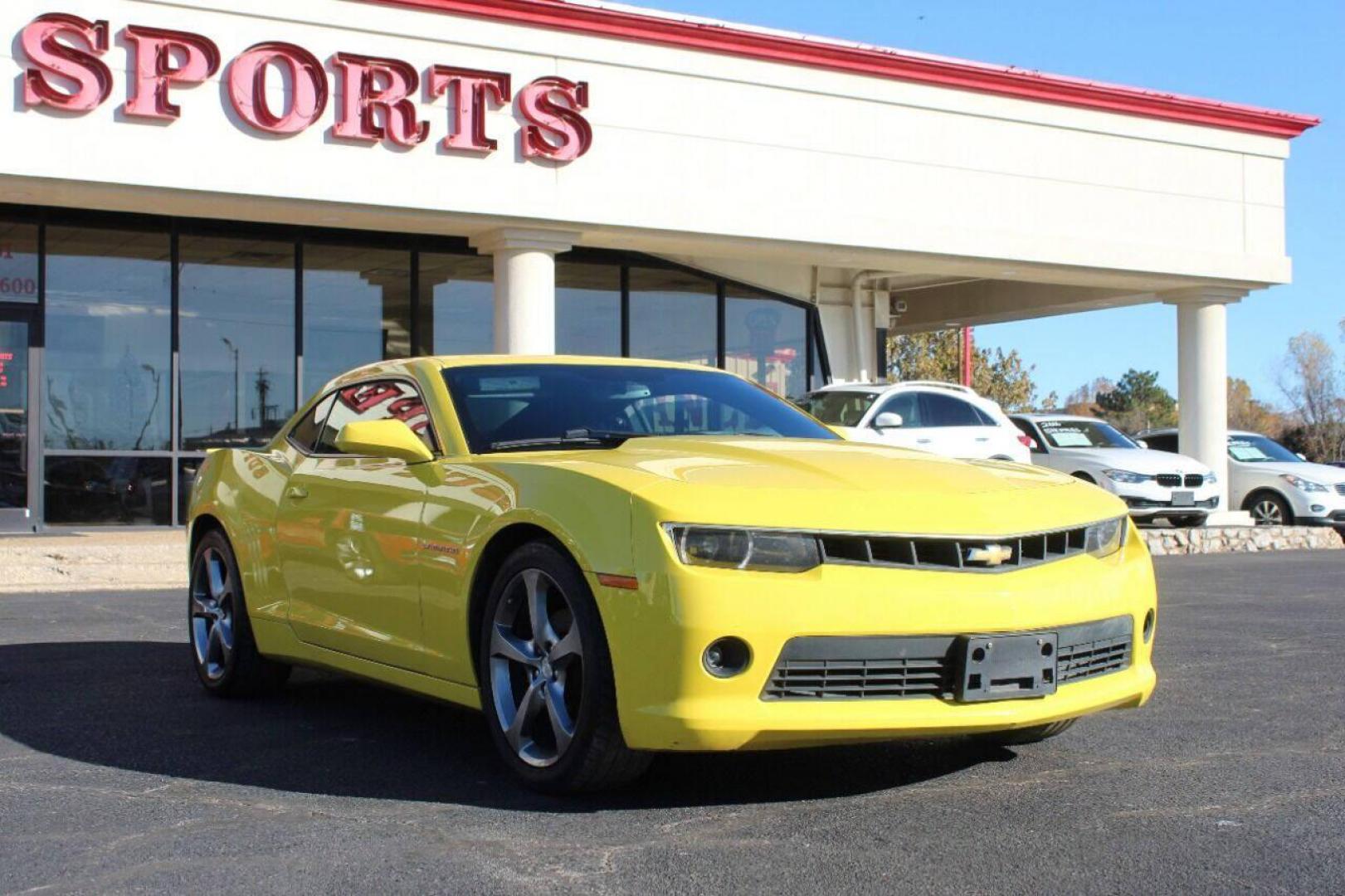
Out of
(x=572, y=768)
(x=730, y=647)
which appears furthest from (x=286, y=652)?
(x=730, y=647)

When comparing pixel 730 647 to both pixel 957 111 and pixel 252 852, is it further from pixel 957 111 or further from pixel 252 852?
pixel 957 111

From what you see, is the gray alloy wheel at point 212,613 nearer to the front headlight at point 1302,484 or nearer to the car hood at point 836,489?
the car hood at point 836,489

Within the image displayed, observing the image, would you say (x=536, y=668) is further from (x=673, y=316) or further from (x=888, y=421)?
(x=673, y=316)

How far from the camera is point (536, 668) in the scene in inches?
186

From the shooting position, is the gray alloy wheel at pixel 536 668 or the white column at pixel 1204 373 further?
the white column at pixel 1204 373

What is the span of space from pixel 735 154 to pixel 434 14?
3.97 m

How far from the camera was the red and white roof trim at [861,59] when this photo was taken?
56.7 ft

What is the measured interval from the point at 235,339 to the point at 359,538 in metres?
13.6

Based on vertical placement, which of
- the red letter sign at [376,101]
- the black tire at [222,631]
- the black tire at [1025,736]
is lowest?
the black tire at [1025,736]

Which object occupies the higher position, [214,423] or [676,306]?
[676,306]

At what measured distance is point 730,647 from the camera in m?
4.29

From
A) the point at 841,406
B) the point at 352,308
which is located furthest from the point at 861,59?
the point at 352,308

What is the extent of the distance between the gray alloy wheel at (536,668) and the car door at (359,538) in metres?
0.52

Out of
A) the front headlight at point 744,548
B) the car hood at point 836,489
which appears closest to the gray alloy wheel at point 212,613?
the car hood at point 836,489
